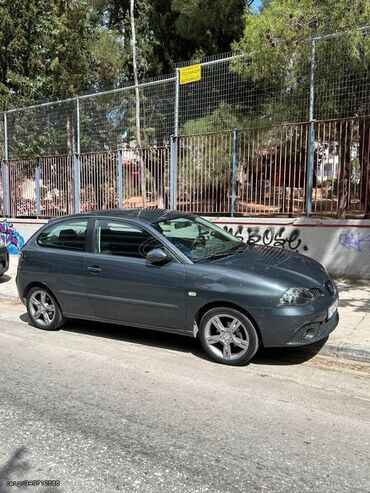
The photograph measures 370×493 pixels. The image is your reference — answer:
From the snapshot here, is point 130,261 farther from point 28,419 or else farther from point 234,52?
point 234,52

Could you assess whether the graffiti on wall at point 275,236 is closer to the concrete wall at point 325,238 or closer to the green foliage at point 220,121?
the concrete wall at point 325,238

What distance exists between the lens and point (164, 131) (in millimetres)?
12438

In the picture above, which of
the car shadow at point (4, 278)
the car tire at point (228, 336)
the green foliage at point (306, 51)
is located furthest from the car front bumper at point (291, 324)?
the car shadow at point (4, 278)

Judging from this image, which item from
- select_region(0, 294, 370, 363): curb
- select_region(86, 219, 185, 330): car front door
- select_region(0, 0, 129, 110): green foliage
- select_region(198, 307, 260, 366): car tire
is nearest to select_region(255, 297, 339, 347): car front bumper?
select_region(198, 307, 260, 366): car tire

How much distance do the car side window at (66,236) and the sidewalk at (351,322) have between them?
9.02 feet

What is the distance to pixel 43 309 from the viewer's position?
6.82 m

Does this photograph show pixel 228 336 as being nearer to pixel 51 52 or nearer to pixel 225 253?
pixel 225 253

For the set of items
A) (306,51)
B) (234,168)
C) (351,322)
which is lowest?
(351,322)

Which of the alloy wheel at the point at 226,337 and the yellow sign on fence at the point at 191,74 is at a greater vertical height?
the yellow sign on fence at the point at 191,74

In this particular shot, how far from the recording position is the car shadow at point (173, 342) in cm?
552

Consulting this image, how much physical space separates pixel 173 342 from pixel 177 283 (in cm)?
107

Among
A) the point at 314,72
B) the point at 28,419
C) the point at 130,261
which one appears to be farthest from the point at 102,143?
the point at 28,419

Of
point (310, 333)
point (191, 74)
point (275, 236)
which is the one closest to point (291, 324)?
point (310, 333)

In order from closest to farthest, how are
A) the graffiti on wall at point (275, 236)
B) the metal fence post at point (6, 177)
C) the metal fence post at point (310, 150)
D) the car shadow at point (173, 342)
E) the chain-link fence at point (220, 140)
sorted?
the car shadow at point (173, 342) < the chain-link fence at point (220, 140) < the metal fence post at point (310, 150) < the graffiti on wall at point (275, 236) < the metal fence post at point (6, 177)
